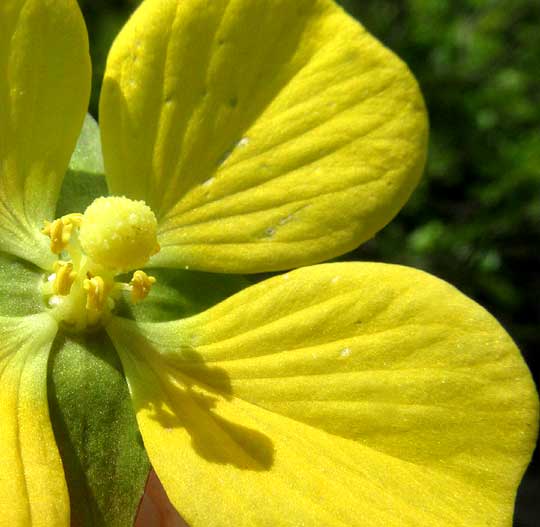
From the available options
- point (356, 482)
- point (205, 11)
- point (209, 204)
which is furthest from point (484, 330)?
point (205, 11)

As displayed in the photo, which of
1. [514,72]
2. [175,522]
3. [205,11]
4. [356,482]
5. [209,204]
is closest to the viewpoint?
[356,482]

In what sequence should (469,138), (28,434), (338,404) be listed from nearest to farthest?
(28,434) → (338,404) → (469,138)

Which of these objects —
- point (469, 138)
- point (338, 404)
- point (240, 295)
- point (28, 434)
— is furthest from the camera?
point (469, 138)

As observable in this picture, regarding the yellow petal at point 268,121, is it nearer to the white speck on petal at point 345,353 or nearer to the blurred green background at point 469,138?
the white speck on petal at point 345,353

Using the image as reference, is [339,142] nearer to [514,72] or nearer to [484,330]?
[484,330]

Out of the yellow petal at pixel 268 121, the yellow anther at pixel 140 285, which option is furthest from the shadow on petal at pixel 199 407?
the yellow petal at pixel 268 121

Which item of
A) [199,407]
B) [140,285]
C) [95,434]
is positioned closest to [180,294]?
[140,285]

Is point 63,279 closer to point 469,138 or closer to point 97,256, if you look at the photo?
point 97,256
